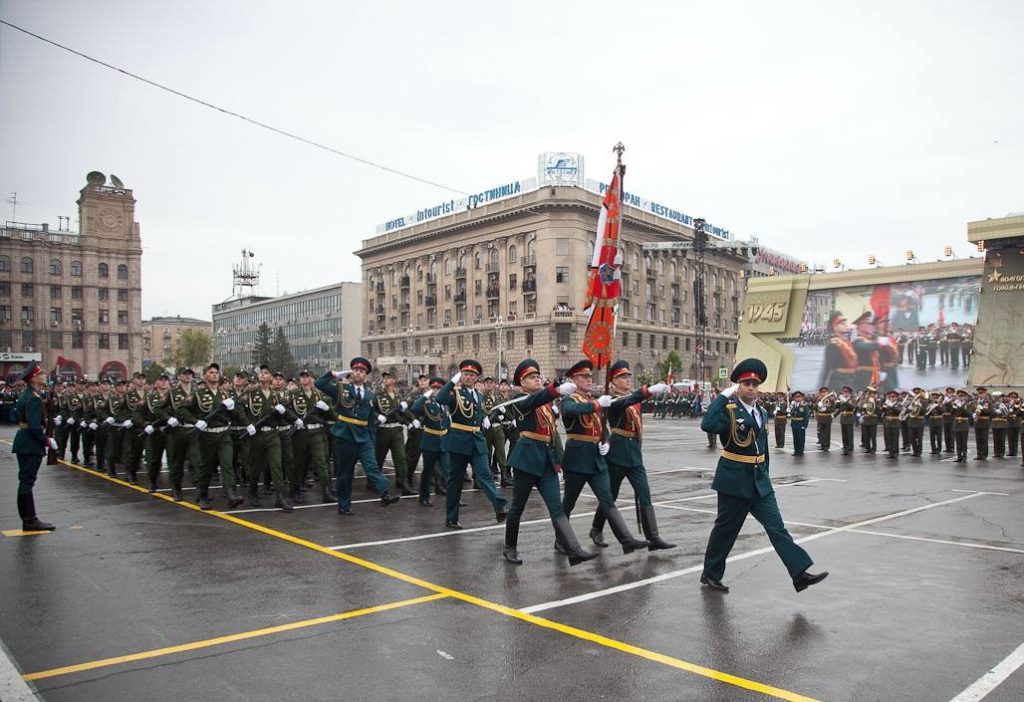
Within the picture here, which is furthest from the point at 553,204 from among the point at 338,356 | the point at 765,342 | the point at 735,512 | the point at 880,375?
the point at 735,512

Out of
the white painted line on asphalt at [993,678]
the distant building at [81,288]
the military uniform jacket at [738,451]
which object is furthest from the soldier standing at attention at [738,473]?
the distant building at [81,288]

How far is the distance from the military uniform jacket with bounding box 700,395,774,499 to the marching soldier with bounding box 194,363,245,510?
7.14 m

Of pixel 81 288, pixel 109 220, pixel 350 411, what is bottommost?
pixel 350 411

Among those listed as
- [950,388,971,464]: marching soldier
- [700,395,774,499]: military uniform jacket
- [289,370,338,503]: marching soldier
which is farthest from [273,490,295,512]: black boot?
[950,388,971,464]: marching soldier

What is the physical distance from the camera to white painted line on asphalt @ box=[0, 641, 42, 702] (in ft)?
14.3

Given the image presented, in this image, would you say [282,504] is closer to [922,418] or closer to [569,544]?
[569,544]

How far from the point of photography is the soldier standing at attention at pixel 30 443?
927 centimetres

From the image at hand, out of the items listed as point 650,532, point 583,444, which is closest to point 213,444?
point 583,444

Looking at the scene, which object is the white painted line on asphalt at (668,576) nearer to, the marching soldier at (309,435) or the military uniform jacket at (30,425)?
the marching soldier at (309,435)

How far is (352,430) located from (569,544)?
458cm

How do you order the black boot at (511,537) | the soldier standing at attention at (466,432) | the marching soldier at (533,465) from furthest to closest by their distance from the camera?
the soldier standing at attention at (466,432) < the black boot at (511,537) < the marching soldier at (533,465)

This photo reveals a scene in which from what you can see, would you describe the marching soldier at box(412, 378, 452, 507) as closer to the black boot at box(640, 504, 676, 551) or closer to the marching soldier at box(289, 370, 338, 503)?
the marching soldier at box(289, 370, 338, 503)

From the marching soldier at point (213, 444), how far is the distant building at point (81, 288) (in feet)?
271

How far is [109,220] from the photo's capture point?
301 ft
